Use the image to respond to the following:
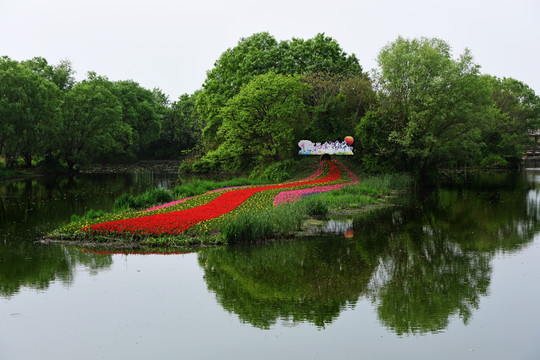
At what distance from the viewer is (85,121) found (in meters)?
64.1

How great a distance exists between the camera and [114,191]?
3816 centimetres

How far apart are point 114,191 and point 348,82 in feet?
75.9

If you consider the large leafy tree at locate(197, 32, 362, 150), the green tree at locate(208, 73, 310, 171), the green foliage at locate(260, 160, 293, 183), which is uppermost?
the large leafy tree at locate(197, 32, 362, 150)

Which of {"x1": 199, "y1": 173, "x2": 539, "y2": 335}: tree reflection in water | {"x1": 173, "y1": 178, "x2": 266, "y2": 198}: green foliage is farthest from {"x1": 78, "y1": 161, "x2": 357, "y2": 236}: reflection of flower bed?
{"x1": 173, "y1": 178, "x2": 266, "y2": 198}: green foliage

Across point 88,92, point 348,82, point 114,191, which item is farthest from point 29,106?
point 348,82

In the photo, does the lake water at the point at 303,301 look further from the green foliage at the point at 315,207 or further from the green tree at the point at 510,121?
the green tree at the point at 510,121

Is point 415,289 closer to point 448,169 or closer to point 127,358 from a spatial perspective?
point 127,358

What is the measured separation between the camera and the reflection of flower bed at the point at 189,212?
18.5 metres

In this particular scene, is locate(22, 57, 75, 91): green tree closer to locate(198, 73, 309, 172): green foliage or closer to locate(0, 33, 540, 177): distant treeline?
locate(0, 33, 540, 177): distant treeline

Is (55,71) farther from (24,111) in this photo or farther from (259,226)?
(259,226)

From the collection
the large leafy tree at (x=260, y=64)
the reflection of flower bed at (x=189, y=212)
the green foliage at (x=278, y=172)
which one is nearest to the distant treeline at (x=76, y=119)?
the large leafy tree at (x=260, y=64)

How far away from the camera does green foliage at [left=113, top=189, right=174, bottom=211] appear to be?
25.5 m

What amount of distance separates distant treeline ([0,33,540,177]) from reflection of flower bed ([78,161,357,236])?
10.7 m

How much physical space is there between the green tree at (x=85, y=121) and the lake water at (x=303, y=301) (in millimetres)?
45332
